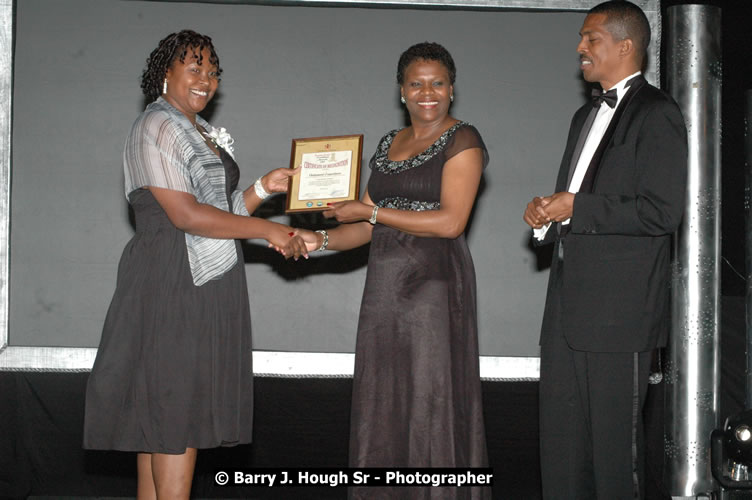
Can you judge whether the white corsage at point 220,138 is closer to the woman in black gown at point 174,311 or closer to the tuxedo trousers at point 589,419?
the woman in black gown at point 174,311

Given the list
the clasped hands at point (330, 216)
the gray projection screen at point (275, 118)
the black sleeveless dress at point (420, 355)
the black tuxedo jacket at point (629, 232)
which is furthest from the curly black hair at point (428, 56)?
the gray projection screen at point (275, 118)

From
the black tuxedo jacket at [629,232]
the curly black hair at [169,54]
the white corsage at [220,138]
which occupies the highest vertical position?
the curly black hair at [169,54]

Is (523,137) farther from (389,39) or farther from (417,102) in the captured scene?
(417,102)

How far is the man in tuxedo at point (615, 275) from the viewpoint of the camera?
8.77ft

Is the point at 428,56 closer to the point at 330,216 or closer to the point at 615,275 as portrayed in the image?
the point at 330,216

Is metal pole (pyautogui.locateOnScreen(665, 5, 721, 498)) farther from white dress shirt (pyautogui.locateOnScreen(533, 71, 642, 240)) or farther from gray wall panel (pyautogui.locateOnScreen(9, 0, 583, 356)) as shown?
white dress shirt (pyautogui.locateOnScreen(533, 71, 642, 240))

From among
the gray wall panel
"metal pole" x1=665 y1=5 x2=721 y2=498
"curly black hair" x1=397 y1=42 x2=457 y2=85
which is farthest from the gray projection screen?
"curly black hair" x1=397 y1=42 x2=457 y2=85

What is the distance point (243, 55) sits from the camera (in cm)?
466

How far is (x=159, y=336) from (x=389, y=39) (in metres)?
2.57

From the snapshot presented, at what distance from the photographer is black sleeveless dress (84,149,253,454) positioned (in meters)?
2.82

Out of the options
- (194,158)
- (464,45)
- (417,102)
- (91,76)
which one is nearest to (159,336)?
(194,158)

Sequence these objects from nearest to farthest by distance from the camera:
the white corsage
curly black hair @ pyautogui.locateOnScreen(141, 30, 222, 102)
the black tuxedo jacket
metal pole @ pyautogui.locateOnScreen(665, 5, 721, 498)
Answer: the black tuxedo jacket < curly black hair @ pyautogui.locateOnScreen(141, 30, 222, 102) < the white corsage < metal pole @ pyautogui.locateOnScreen(665, 5, 721, 498)

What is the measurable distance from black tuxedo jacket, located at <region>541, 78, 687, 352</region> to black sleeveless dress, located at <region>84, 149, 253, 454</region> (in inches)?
51.8

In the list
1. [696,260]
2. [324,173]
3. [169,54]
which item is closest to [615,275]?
[324,173]
